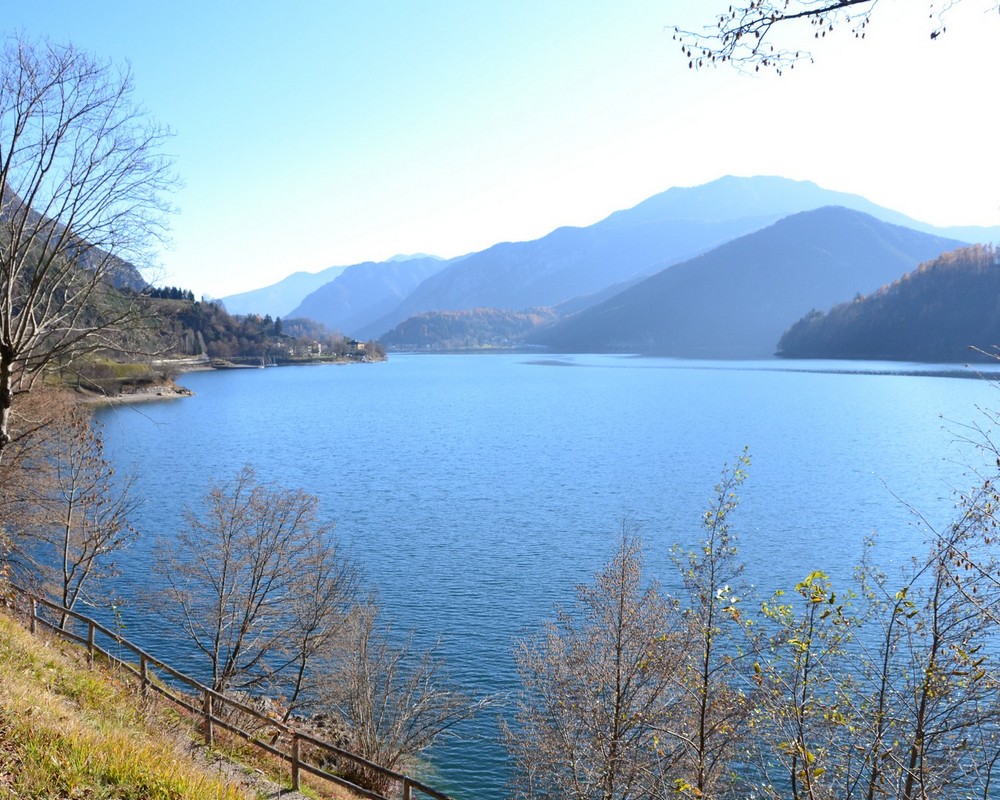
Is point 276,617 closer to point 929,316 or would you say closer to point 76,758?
point 76,758

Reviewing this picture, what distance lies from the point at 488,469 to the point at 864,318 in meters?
169

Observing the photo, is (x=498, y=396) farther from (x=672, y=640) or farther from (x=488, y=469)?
(x=672, y=640)

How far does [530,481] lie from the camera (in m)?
52.0

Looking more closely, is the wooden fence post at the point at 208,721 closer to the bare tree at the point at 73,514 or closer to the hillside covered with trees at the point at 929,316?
the bare tree at the point at 73,514

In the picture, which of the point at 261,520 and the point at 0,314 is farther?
the point at 261,520

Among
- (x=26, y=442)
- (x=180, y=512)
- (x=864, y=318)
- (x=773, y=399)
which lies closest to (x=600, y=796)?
(x=26, y=442)

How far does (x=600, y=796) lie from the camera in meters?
16.9

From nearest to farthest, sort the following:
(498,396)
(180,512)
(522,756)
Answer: (522,756), (180,512), (498,396)

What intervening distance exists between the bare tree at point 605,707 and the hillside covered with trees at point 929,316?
169m

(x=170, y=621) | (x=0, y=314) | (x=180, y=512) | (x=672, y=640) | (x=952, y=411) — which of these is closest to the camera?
(x=0, y=314)

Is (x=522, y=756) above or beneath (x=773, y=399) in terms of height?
beneath

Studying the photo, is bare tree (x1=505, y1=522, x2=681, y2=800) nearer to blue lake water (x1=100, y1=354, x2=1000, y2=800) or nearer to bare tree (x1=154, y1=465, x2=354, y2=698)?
blue lake water (x1=100, y1=354, x2=1000, y2=800)

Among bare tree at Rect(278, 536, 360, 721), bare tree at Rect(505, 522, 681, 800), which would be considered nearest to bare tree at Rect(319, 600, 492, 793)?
bare tree at Rect(278, 536, 360, 721)

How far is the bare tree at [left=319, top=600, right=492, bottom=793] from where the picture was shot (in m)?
19.0
